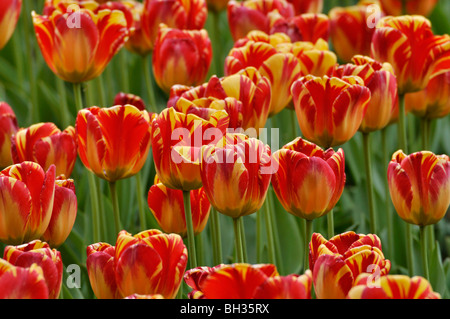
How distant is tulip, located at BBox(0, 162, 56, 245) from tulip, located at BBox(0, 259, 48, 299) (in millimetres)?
253

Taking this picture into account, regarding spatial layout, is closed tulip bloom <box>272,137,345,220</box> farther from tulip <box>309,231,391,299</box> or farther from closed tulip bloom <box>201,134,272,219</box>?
tulip <box>309,231,391,299</box>

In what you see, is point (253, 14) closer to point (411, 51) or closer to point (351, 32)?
point (351, 32)

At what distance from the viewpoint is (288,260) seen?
1764 mm

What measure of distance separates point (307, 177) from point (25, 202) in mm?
401

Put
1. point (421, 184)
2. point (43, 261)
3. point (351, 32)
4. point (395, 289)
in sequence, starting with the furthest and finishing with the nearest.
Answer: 1. point (351, 32)
2. point (421, 184)
3. point (43, 261)
4. point (395, 289)

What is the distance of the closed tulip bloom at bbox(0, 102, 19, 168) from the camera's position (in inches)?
59.6

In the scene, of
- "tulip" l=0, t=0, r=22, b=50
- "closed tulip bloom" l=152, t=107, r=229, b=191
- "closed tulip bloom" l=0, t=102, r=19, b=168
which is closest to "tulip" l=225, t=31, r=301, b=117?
"closed tulip bloom" l=152, t=107, r=229, b=191

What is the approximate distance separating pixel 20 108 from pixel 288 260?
1034 millimetres

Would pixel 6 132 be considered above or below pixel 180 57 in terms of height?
below

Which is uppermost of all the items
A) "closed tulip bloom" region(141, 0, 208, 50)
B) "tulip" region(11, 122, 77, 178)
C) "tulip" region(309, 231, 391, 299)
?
"closed tulip bloom" region(141, 0, 208, 50)

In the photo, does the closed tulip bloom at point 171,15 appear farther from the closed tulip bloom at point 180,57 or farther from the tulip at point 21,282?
the tulip at point 21,282

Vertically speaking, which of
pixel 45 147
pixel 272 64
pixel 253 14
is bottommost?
pixel 45 147

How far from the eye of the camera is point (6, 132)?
4.97 ft

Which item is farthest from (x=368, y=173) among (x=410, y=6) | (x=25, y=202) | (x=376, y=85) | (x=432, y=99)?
(x=410, y=6)
